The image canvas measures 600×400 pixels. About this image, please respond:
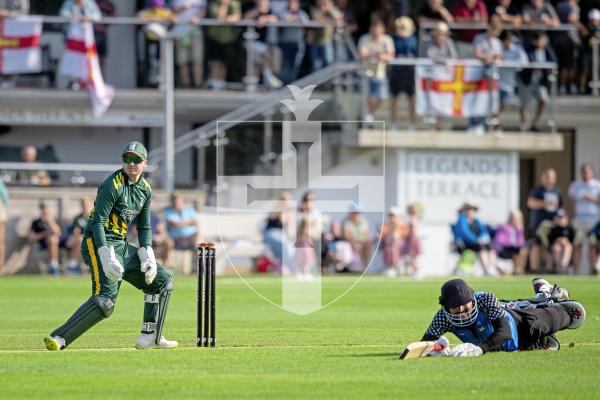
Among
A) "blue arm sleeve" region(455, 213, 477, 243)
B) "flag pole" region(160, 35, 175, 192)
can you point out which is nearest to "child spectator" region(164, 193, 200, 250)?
"flag pole" region(160, 35, 175, 192)

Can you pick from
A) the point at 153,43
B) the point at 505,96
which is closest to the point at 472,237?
the point at 505,96

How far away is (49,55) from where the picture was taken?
32188mm

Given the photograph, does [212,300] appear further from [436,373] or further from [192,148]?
[192,148]

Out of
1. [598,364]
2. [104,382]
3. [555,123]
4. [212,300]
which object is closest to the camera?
[104,382]

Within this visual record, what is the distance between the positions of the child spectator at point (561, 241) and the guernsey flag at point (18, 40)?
40.4ft

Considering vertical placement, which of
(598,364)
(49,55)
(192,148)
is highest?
(49,55)

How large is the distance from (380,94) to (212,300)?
17.9 meters

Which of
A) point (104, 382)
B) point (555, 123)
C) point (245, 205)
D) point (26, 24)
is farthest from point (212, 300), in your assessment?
point (555, 123)

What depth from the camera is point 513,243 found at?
31219mm

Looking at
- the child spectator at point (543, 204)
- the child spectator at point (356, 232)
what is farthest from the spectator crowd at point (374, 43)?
the child spectator at point (356, 232)

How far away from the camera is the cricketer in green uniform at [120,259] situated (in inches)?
498

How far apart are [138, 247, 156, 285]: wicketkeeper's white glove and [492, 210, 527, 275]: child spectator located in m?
19.2

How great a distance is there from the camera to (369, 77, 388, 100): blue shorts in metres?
30.5

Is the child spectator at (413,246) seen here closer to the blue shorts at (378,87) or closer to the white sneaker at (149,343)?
the blue shorts at (378,87)
